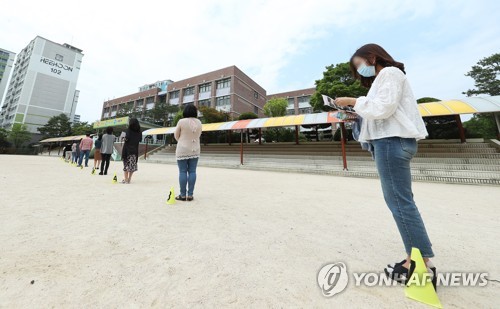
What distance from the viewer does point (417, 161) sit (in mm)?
9500

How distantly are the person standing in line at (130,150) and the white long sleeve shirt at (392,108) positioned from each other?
516 centimetres

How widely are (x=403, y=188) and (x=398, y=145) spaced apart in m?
0.28

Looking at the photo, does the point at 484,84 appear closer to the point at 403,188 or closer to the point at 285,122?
the point at 285,122

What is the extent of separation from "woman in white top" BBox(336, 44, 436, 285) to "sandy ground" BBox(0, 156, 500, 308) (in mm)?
307

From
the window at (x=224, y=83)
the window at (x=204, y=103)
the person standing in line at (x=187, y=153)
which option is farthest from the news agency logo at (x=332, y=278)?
the window at (x=204, y=103)

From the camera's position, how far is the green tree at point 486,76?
22.2m

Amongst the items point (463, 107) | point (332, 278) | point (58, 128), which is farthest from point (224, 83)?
point (58, 128)

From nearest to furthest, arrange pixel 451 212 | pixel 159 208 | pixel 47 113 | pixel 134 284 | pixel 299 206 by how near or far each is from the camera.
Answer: pixel 134 284
pixel 159 208
pixel 451 212
pixel 299 206
pixel 47 113

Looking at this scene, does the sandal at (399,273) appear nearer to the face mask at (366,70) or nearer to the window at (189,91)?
the face mask at (366,70)

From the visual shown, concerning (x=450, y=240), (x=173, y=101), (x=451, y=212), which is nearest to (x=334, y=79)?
(x=451, y=212)

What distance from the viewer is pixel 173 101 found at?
36.2 metres

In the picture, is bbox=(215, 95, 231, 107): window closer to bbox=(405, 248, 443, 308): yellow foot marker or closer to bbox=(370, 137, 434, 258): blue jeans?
bbox=(370, 137, 434, 258): blue jeans

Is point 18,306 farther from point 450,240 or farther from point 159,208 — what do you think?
point 450,240

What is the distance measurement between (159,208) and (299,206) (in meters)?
2.17
